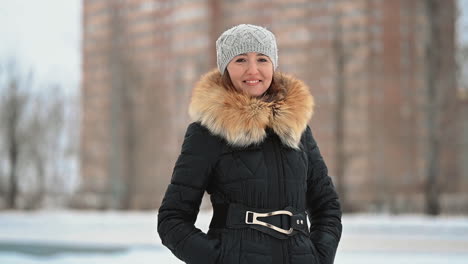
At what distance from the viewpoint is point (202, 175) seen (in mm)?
1914

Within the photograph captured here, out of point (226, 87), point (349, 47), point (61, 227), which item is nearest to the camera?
point (226, 87)

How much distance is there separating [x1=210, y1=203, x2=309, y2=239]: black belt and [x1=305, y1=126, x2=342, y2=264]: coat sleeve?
0.48 feet

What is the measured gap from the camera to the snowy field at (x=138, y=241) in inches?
305

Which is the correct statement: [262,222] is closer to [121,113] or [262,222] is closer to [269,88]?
[269,88]

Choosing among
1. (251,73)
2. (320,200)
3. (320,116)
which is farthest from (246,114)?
(320,116)

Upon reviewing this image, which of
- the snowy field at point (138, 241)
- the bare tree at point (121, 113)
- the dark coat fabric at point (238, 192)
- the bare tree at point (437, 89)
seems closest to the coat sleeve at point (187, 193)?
the dark coat fabric at point (238, 192)

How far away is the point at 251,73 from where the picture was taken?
205 centimetres

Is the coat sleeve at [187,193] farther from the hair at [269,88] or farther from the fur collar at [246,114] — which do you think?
the hair at [269,88]

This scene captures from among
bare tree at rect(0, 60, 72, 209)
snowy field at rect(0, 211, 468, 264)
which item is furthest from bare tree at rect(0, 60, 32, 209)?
snowy field at rect(0, 211, 468, 264)

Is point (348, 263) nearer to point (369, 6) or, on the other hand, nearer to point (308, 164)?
point (308, 164)

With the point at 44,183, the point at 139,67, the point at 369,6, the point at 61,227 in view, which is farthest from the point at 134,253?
the point at 369,6

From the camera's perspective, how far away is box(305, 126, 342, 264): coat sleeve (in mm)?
2039

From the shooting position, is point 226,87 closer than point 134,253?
Yes

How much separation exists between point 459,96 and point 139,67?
33.9 feet
